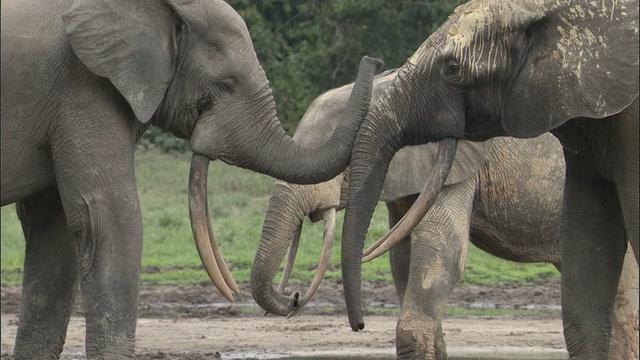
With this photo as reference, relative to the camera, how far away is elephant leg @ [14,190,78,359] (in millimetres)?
7711

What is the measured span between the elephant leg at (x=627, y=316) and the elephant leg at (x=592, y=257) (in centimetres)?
206

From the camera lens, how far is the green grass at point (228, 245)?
555 inches

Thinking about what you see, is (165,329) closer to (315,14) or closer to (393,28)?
(393,28)

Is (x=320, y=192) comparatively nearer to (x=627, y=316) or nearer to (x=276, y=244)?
(x=276, y=244)

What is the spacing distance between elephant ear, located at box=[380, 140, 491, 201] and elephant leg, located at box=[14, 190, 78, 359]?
2.22m

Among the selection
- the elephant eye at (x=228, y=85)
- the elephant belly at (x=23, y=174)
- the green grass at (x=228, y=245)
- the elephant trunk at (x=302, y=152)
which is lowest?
the elephant belly at (x=23, y=174)

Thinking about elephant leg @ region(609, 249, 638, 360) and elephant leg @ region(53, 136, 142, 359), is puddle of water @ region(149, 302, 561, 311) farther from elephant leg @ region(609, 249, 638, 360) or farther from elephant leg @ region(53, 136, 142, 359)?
elephant leg @ region(53, 136, 142, 359)

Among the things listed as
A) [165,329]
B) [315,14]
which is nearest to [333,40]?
[315,14]

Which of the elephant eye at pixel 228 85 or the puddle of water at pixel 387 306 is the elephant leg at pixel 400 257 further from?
the puddle of water at pixel 387 306

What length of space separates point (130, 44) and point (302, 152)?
0.90 m

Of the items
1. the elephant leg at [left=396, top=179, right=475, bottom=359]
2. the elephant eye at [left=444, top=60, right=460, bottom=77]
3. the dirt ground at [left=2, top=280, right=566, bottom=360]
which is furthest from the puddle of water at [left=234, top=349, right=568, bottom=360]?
the elephant eye at [left=444, top=60, right=460, bottom=77]

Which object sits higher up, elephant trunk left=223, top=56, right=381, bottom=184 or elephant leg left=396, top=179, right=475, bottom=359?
elephant trunk left=223, top=56, right=381, bottom=184

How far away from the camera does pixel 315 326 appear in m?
12.0

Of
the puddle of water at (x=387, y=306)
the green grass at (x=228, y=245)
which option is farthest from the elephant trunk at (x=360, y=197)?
the green grass at (x=228, y=245)
